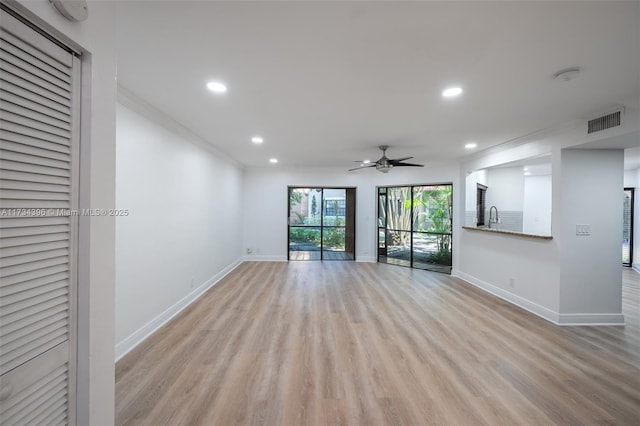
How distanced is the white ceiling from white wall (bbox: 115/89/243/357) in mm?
369

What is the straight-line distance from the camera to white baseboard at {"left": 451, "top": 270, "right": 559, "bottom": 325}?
3316 mm

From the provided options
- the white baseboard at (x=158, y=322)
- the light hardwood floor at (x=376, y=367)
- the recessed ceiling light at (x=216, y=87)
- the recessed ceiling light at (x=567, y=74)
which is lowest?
the light hardwood floor at (x=376, y=367)

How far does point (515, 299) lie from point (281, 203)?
5.13m

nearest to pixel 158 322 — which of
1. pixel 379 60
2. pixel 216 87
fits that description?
pixel 216 87

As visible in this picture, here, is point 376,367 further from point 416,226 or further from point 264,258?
point 264,258

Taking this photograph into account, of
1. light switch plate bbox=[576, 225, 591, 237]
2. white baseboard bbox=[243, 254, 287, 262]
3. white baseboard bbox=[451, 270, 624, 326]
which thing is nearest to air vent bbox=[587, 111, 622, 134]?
light switch plate bbox=[576, 225, 591, 237]

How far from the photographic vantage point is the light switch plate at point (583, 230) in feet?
10.6

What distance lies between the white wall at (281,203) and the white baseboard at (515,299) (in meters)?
2.42

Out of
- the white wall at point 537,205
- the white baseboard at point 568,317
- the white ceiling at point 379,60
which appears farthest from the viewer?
the white wall at point 537,205

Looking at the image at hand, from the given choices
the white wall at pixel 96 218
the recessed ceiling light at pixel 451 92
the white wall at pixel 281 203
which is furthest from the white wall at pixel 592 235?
the white wall at pixel 96 218

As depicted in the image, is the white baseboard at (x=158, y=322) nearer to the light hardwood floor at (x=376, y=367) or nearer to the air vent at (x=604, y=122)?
the light hardwood floor at (x=376, y=367)

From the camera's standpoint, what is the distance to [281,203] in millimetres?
6707

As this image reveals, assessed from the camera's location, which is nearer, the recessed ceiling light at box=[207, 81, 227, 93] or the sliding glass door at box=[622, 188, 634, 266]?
the recessed ceiling light at box=[207, 81, 227, 93]

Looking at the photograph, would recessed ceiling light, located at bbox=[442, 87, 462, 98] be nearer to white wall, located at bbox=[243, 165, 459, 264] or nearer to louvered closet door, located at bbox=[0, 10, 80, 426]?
louvered closet door, located at bbox=[0, 10, 80, 426]
